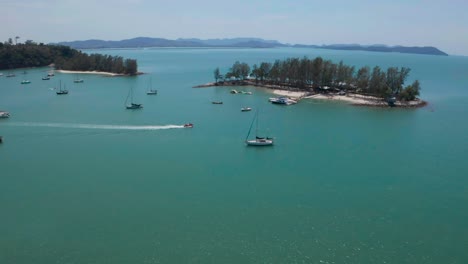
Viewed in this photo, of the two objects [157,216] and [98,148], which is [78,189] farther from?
[98,148]

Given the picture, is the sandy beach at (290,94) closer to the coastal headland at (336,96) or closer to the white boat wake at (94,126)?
the coastal headland at (336,96)

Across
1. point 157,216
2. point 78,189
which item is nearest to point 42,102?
point 78,189

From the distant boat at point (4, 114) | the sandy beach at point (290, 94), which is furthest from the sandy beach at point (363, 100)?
Result: the distant boat at point (4, 114)

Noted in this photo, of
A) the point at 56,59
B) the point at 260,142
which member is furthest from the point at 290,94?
the point at 56,59

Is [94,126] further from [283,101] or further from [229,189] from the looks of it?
[283,101]

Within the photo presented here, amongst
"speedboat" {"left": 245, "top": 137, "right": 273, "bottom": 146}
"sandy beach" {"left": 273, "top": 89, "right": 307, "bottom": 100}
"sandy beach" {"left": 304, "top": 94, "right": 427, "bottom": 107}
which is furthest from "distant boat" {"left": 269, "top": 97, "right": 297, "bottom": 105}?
"speedboat" {"left": 245, "top": 137, "right": 273, "bottom": 146}

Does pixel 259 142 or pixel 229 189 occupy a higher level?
pixel 259 142

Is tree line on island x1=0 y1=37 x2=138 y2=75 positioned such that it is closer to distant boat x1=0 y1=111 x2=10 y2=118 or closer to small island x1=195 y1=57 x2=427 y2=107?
small island x1=195 y1=57 x2=427 y2=107
